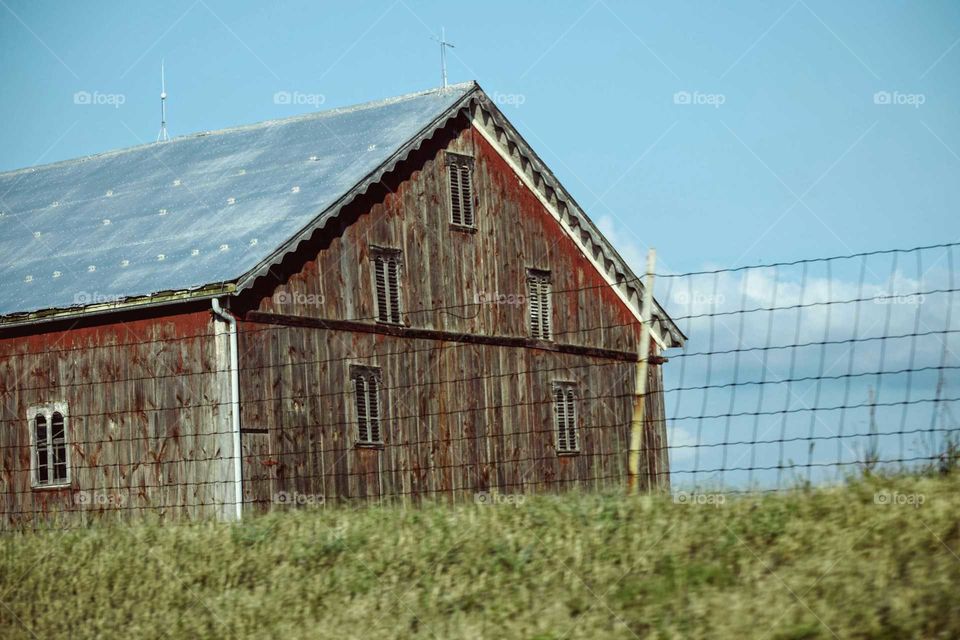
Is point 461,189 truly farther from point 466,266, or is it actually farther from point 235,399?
point 235,399

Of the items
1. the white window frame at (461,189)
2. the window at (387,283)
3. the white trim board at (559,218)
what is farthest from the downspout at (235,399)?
the white trim board at (559,218)

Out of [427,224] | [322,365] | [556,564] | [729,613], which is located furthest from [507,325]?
[729,613]

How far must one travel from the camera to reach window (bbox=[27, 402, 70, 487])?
2238 cm

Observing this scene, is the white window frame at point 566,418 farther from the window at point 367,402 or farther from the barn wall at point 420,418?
the window at point 367,402

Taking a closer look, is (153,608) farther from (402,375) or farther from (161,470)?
(402,375)

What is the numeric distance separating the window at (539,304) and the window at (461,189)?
1959 mm

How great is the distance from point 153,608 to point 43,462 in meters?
12.6

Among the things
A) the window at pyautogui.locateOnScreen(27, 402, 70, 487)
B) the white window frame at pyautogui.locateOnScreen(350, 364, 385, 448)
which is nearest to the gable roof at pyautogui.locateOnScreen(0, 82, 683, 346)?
the window at pyautogui.locateOnScreen(27, 402, 70, 487)

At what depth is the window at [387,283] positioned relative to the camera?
76.7ft

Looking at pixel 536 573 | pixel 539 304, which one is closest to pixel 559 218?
pixel 539 304

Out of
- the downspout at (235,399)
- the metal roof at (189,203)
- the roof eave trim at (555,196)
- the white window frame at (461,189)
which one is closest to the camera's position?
the downspout at (235,399)

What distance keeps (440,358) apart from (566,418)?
3.78 metres

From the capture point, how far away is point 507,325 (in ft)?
85.3

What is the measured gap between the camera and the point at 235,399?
20.4 metres
